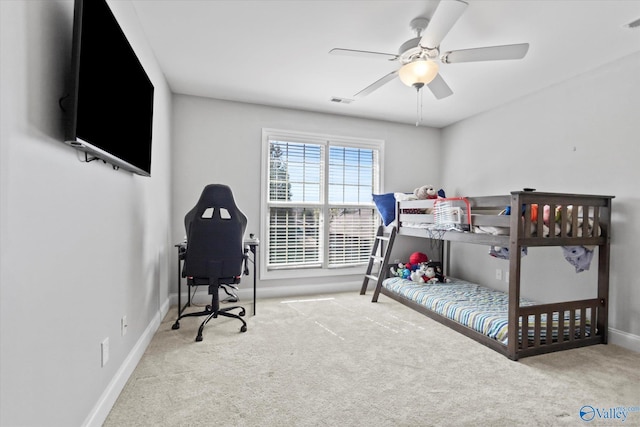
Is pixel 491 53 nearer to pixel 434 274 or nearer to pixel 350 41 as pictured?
pixel 350 41

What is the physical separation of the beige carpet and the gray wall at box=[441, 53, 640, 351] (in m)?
0.59

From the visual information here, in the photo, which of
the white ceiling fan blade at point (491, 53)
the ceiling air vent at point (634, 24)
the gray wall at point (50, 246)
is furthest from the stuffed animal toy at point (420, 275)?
the gray wall at point (50, 246)

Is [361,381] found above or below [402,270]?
below

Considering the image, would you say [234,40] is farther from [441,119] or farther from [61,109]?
[441,119]

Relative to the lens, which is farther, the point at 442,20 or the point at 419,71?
the point at 419,71

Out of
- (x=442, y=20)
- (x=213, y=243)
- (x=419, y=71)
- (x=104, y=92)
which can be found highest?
(x=442, y=20)

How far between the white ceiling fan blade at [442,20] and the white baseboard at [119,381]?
2617mm

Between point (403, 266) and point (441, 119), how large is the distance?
6.74ft

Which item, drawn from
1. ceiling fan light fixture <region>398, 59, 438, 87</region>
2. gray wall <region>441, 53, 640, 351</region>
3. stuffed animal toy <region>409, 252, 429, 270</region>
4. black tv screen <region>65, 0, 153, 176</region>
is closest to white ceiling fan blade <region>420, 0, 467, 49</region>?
ceiling fan light fixture <region>398, 59, 438, 87</region>

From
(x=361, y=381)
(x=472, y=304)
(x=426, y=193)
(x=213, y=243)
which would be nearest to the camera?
(x=361, y=381)

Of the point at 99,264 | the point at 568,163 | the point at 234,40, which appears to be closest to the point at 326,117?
the point at 234,40

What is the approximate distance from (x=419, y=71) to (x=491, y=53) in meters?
0.44

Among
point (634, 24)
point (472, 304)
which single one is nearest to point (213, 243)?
point (472, 304)

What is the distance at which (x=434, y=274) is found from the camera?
160 inches
